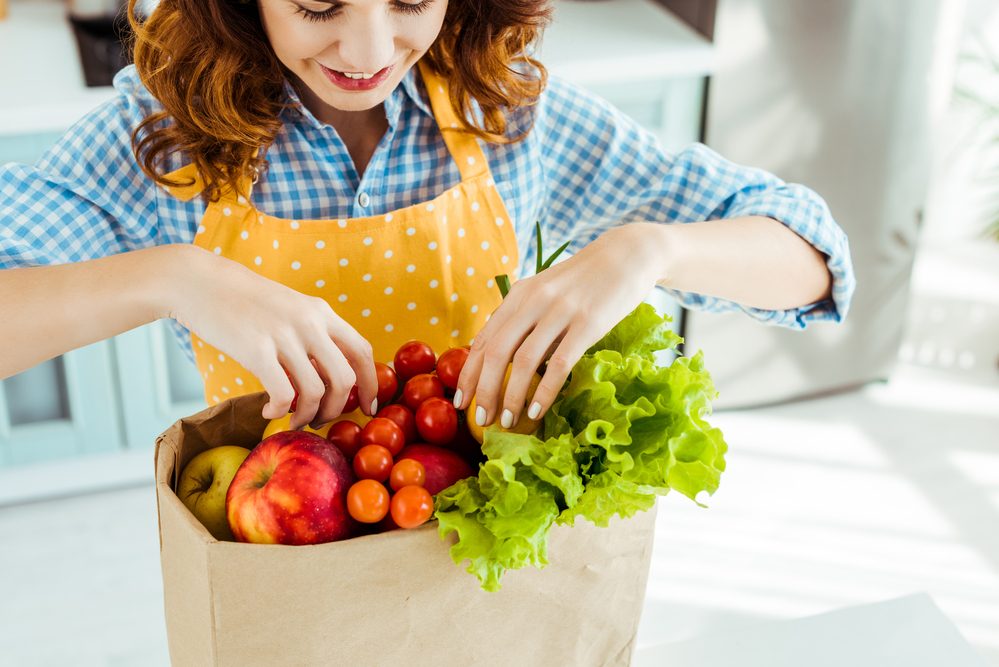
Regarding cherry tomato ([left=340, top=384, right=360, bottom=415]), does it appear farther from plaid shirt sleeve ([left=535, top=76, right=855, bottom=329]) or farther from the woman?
plaid shirt sleeve ([left=535, top=76, right=855, bottom=329])

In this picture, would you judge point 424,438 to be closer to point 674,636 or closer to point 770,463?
point 674,636

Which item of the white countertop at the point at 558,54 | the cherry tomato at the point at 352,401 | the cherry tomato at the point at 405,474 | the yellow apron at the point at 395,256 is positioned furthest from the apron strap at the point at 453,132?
the white countertop at the point at 558,54

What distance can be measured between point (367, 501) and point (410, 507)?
3 cm

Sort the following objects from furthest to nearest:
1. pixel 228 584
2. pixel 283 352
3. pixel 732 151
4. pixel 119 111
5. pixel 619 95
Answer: pixel 732 151 → pixel 619 95 → pixel 119 111 → pixel 283 352 → pixel 228 584

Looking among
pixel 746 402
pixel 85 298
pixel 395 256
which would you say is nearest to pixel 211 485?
pixel 85 298

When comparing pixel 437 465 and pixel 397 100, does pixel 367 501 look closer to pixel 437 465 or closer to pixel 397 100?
pixel 437 465

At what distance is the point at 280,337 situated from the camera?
2.59ft

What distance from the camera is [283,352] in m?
0.79

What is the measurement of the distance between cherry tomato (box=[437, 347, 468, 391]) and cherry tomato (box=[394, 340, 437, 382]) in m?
0.03

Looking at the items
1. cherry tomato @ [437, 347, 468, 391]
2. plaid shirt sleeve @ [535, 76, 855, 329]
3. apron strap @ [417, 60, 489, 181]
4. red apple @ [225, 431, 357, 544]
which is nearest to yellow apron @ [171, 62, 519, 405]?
apron strap @ [417, 60, 489, 181]

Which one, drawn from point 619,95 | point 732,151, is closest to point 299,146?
point 619,95

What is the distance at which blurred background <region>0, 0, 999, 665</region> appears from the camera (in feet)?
6.57

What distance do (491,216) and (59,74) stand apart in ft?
3.85

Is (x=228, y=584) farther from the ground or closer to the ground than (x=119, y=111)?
closer to the ground
